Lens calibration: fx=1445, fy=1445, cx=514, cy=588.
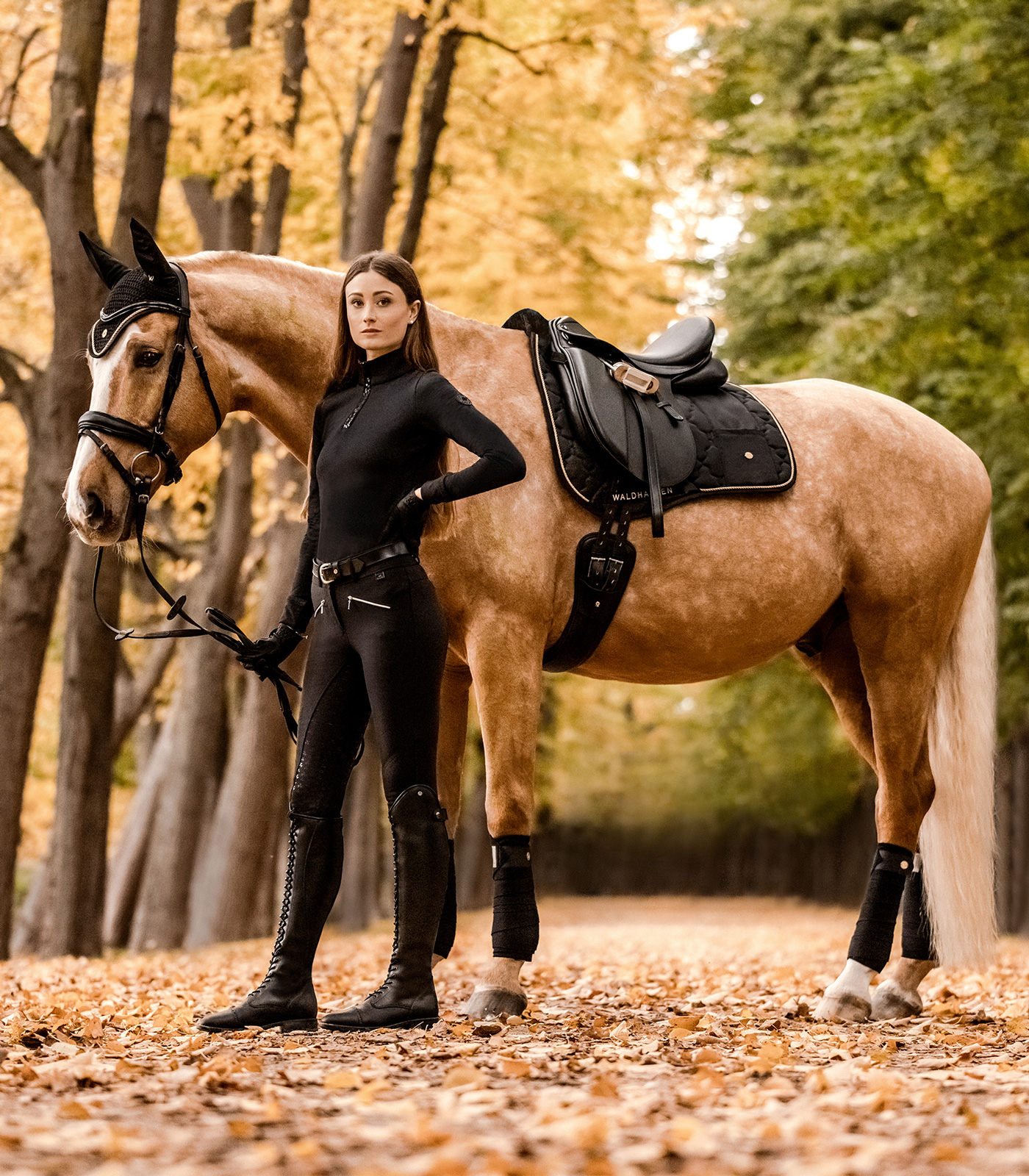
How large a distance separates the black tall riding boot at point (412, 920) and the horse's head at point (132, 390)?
136 centimetres

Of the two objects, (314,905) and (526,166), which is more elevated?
(526,166)

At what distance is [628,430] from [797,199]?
11476 mm

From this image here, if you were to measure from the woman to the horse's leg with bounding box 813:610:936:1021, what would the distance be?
6.12ft

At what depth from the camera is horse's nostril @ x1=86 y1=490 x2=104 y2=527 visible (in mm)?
4793

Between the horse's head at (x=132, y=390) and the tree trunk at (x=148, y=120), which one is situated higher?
the tree trunk at (x=148, y=120)

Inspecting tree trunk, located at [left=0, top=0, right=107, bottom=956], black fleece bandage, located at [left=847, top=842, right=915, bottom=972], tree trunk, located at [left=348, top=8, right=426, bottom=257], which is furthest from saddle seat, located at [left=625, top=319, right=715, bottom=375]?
tree trunk, located at [left=348, top=8, right=426, bottom=257]

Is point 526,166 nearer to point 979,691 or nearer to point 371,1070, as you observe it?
point 979,691

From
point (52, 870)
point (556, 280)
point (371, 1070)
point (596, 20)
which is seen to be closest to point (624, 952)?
point (52, 870)

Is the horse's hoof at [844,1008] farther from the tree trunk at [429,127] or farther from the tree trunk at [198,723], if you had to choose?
the tree trunk at [198,723]

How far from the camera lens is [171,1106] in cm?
334

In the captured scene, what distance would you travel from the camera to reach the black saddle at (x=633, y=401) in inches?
210

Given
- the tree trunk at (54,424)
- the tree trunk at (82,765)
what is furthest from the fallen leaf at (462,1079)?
the tree trunk at (54,424)

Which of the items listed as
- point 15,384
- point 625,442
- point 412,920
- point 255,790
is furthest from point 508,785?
point 255,790

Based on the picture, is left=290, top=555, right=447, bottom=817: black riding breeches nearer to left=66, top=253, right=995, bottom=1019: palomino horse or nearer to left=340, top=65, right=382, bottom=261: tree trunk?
left=66, top=253, right=995, bottom=1019: palomino horse
